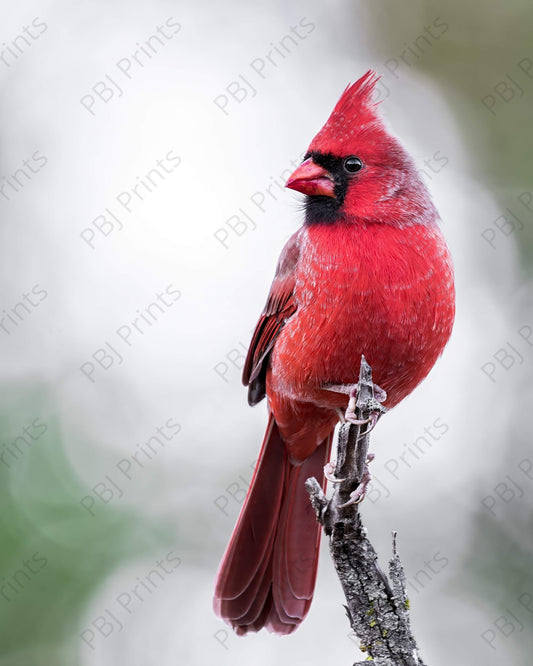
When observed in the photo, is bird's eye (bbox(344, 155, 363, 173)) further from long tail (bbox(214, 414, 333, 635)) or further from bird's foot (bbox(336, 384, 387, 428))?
long tail (bbox(214, 414, 333, 635))

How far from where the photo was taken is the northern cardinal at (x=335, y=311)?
9.27ft

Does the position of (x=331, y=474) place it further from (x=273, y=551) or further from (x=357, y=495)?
(x=273, y=551)

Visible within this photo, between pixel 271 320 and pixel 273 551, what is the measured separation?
34.9 inches

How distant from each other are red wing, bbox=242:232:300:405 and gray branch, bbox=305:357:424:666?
0.71 meters

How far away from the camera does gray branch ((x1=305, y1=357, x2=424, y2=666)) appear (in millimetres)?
2445

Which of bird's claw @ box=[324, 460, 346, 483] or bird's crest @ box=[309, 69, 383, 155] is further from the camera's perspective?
bird's crest @ box=[309, 69, 383, 155]

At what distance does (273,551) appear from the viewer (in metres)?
3.27

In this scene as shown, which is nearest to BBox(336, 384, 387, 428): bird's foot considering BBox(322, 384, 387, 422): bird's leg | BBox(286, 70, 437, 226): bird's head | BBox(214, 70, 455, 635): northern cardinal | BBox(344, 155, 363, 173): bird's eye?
BBox(322, 384, 387, 422): bird's leg

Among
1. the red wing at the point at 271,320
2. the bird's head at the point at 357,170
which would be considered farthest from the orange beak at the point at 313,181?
the red wing at the point at 271,320

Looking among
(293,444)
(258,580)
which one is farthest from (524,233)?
(258,580)

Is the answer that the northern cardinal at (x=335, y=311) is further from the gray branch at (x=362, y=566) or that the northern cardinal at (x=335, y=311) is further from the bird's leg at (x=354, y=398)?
the gray branch at (x=362, y=566)

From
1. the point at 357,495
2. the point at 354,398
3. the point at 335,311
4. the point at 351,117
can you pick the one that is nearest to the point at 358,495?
the point at 357,495

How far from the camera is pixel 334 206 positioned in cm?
297

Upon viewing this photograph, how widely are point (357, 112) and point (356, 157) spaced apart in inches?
6.2
